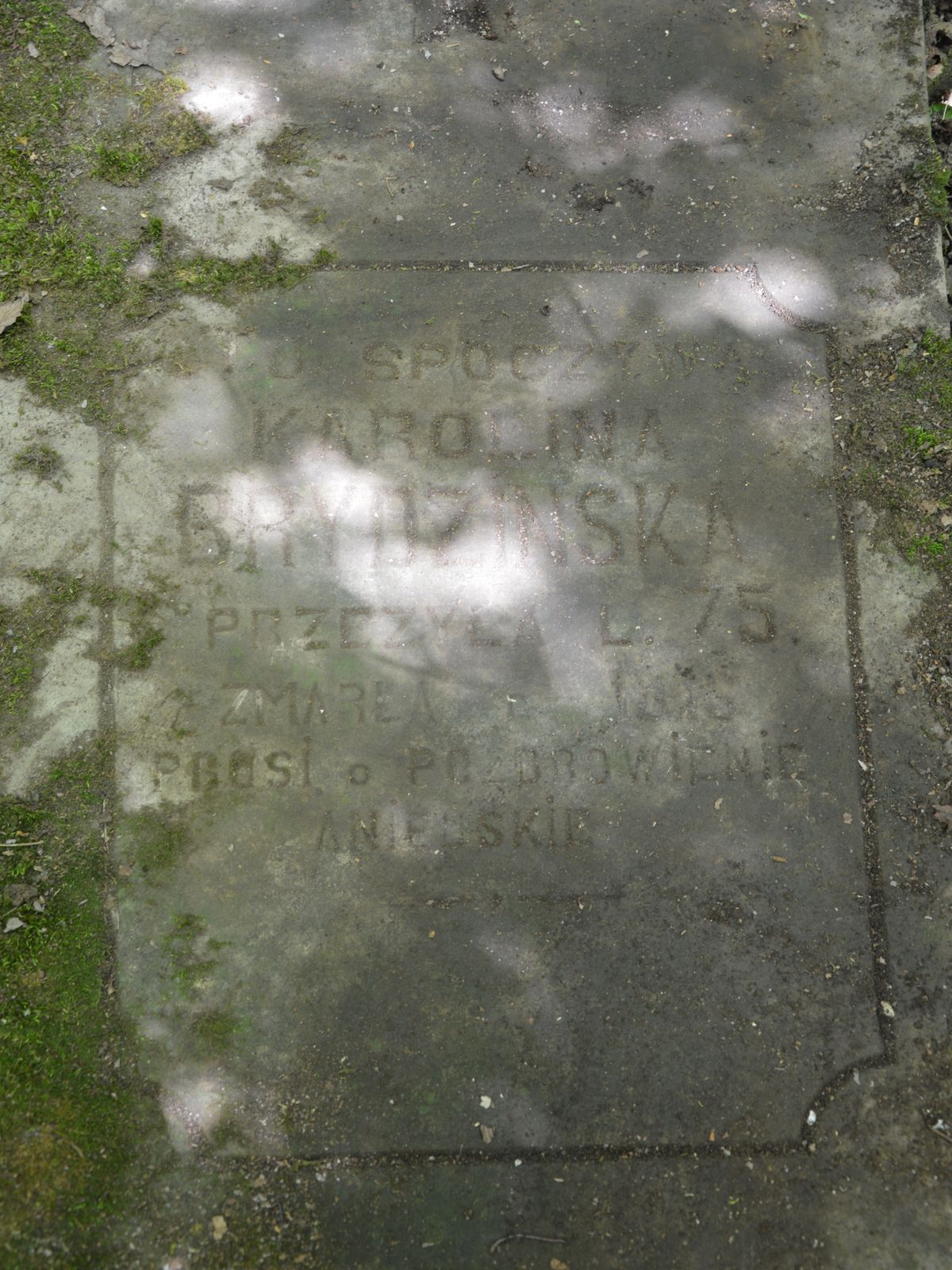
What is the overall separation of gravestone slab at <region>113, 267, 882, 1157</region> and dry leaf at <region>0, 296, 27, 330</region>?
0.69 metres

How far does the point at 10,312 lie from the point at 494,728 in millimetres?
2700

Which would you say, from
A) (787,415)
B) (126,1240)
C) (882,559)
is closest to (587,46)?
(787,415)

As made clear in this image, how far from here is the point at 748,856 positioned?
3.46 m

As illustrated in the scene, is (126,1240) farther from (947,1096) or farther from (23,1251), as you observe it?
(947,1096)

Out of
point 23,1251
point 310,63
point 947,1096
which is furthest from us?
point 310,63

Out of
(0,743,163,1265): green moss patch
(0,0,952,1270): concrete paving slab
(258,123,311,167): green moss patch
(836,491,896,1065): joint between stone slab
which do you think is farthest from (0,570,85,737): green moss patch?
(836,491,896,1065): joint between stone slab

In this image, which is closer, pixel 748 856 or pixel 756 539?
pixel 748 856

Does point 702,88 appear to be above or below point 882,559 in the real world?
above

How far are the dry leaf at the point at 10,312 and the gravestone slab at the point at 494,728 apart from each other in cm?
69

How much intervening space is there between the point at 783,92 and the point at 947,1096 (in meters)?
4.31

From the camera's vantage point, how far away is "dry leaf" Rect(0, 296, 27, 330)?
3750mm

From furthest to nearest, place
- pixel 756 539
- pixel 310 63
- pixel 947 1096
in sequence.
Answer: pixel 310 63 < pixel 756 539 < pixel 947 1096

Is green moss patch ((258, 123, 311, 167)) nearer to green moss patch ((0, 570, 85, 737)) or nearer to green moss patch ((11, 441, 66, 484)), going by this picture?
green moss patch ((11, 441, 66, 484))

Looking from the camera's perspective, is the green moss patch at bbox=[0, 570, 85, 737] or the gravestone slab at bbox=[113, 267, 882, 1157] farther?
the green moss patch at bbox=[0, 570, 85, 737]
